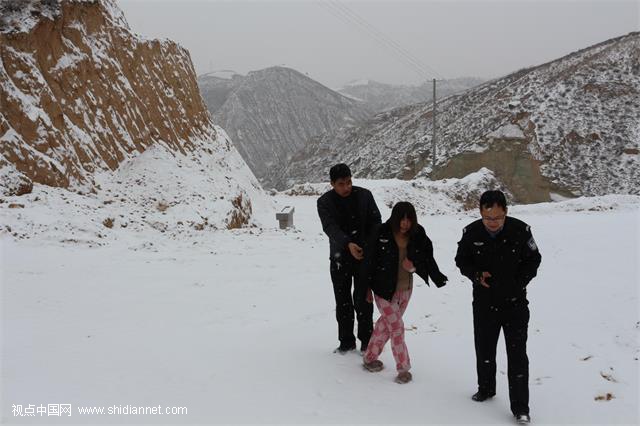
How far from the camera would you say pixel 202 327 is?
5.63m

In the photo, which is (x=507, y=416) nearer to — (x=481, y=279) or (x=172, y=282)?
(x=481, y=279)

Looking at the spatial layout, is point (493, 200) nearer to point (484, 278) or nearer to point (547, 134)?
point (484, 278)

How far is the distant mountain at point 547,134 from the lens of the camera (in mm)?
31078

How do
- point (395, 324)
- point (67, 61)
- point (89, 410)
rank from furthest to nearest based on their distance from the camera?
point (67, 61) → point (395, 324) → point (89, 410)

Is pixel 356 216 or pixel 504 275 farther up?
pixel 356 216

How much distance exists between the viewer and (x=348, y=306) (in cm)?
479

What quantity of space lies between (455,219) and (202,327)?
13.4m

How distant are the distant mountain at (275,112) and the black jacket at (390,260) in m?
74.8

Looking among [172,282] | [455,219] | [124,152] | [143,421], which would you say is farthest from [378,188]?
[143,421]

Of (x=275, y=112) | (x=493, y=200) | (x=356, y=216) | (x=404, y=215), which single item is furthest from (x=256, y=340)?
(x=275, y=112)

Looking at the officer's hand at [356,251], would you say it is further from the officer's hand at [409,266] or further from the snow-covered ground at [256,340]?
the snow-covered ground at [256,340]

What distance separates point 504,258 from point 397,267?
35.1 inches

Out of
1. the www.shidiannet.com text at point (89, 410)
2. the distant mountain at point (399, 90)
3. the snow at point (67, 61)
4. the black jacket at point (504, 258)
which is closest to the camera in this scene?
the www.shidiannet.com text at point (89, 410)

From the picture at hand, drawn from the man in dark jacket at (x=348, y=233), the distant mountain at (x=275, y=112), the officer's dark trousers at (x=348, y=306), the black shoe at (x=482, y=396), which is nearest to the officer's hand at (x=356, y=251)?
the man in dark jacket at (x=348, y=233)
